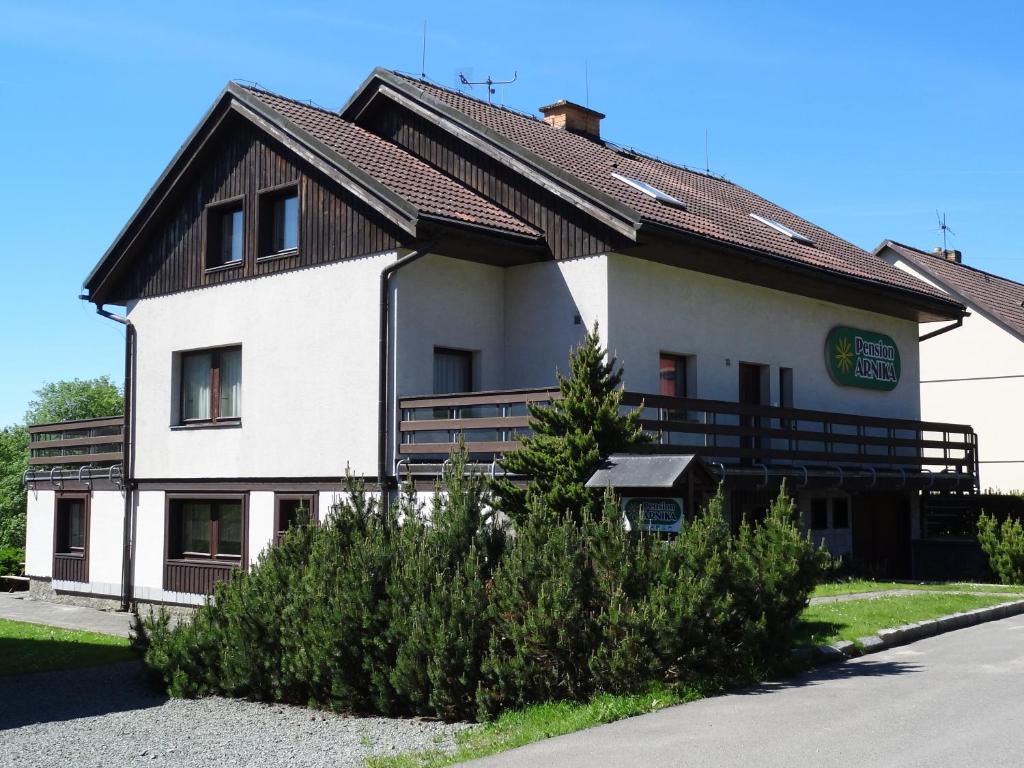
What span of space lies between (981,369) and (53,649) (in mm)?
24953

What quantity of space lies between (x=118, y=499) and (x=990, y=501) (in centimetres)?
1606

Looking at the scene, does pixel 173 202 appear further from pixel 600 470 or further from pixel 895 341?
pixel 895 341

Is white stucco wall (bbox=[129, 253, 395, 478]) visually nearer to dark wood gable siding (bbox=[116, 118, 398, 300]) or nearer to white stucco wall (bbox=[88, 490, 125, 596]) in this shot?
dark wood gable siding (bbox=[116, 118, 398, 300])

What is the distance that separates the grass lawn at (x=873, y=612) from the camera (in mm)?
12852

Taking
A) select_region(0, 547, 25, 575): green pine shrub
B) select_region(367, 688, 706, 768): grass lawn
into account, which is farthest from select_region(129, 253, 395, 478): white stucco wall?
select_region(0, 547, 25, 575): green pine shrub

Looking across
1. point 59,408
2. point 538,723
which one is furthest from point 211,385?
point 59,408

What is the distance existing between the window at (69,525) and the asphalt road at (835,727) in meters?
16.5

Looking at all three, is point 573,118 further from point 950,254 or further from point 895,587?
point 950,254

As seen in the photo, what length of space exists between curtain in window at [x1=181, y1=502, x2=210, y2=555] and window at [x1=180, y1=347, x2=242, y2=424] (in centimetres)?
152

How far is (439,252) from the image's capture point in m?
18.3

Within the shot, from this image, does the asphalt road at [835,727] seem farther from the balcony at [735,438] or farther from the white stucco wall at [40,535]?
the white stucco wall at [40,535]

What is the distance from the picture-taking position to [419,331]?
17.9 m

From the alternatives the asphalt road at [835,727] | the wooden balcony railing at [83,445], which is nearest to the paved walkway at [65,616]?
the wooden balcony railing at [83,445]

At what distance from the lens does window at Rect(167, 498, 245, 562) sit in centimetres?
2020
